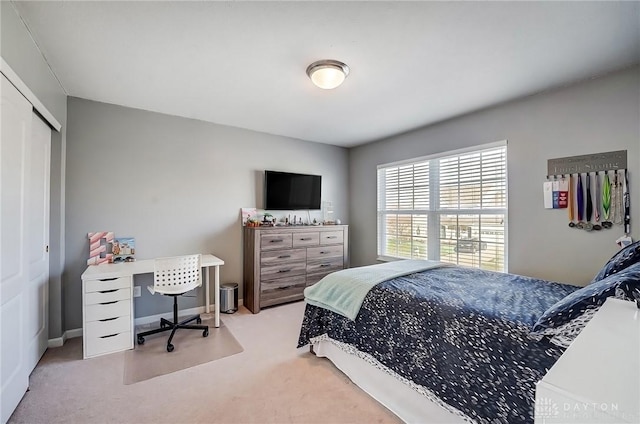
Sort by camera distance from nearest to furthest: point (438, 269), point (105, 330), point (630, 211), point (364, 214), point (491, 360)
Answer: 1. point (491, 360)
2. point (630, 211)
3. point (105, 330)
4. point (438, 269)
5. point (364, 214)

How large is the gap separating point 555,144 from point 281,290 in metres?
3.52

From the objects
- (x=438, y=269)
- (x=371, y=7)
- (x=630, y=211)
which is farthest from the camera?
(x=438, y=269)

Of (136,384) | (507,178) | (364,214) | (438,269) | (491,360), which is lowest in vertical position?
(136,384)

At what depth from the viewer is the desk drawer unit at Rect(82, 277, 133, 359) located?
2.48 meters

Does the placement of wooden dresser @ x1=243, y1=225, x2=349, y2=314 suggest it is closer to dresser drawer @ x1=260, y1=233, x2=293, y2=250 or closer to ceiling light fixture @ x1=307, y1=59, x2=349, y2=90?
dresser drawer @ x1=260, y1=233, x2=293, y2=250

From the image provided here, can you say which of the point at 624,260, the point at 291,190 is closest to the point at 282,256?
the point at 291,190

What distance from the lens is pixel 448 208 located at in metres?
3.63

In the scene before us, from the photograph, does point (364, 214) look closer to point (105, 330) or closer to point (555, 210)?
point (555, 210)

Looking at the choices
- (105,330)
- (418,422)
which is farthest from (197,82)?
(418,422)

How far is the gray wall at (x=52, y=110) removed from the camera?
1.72 meters

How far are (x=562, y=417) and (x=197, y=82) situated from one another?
10.0ft

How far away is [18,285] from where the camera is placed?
183cm

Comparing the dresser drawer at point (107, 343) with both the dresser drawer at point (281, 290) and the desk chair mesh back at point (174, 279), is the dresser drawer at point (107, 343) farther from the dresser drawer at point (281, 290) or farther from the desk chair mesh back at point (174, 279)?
the dresser drawer at point (281, 290)

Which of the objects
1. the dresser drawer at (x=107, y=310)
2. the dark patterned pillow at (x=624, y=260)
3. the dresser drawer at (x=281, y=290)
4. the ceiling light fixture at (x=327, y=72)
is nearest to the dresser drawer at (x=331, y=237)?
the dresser drawer at (x=281, y=290)
